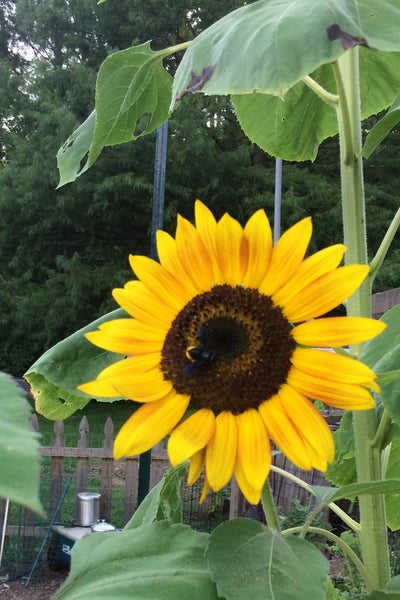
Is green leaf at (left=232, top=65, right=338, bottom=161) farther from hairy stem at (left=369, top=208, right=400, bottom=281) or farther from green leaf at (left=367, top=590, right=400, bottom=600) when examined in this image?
green leaf at (left=367, top=590, right=400, bottom=600)

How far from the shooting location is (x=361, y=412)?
1.54ft

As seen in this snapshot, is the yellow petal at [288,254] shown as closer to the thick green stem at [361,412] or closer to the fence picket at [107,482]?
the thick green stem at [361,412]

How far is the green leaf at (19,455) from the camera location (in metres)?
0.18

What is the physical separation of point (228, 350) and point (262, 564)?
13 centimetres

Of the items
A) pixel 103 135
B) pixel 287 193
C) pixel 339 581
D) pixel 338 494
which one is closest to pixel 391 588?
pixel 338 494

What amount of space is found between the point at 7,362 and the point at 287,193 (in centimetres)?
493

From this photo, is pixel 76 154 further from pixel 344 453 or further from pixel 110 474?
pixel 110 474

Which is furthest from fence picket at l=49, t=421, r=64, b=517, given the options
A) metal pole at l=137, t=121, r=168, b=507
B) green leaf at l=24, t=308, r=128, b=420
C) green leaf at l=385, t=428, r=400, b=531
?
green leaf at l=24, t=308, r=128, b=420

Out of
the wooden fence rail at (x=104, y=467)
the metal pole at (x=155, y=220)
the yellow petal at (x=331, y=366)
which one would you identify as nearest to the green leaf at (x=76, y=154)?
the yellow petal at (x=331, y=366)

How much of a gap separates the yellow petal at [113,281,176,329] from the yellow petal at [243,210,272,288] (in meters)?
0.06

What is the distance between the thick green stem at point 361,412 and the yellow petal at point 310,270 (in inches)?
4.6

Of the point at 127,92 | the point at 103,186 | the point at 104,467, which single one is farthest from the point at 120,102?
the point at 103,186

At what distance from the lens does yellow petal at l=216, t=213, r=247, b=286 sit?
1.26 ft

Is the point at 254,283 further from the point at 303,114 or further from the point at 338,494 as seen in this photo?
the point at 303,114
